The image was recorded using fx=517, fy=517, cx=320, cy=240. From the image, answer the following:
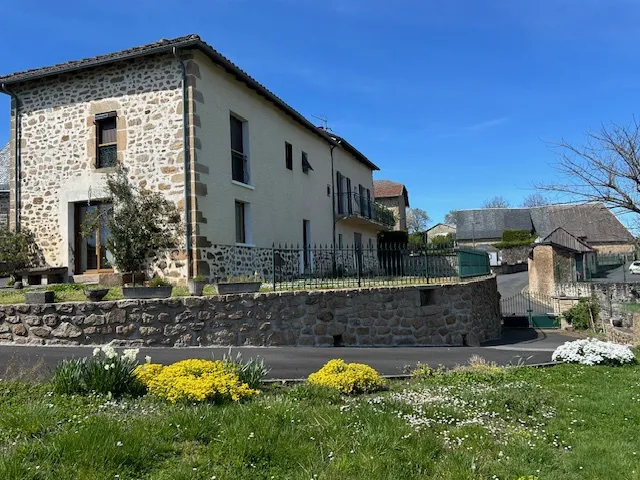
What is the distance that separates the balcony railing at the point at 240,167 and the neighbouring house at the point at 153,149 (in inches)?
1.3

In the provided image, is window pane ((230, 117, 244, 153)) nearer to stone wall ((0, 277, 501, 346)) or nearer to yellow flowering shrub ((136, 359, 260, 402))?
stone wall ((0, 277, 501, 346))

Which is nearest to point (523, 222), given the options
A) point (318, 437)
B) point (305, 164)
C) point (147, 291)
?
point (305, 164)

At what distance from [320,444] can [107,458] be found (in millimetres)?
1540

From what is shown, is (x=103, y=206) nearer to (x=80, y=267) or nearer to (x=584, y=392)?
(x=80, y=267)

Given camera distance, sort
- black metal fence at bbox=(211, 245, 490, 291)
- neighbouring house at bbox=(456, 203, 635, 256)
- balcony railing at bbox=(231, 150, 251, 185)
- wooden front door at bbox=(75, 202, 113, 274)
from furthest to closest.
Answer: neighbouring house at bbox=(456, 203, 635, 256), balcony railing at bbox=(231, 150, 251, 185), wooden front door at bbox=(75, 202, 113, 274), black metal fence at bbox=(211, 245, 490, 291)

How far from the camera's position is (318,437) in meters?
4.18

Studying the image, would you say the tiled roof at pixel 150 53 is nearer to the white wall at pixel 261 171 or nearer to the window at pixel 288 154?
the white wall at pixel 261 171

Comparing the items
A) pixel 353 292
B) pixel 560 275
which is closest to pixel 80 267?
pixel 353 292

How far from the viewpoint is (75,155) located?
14336 mm

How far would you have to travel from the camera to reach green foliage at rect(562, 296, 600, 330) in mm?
21406

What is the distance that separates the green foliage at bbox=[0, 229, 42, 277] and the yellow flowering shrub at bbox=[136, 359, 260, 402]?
10.4 m

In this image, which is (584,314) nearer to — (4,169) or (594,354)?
(594,354)

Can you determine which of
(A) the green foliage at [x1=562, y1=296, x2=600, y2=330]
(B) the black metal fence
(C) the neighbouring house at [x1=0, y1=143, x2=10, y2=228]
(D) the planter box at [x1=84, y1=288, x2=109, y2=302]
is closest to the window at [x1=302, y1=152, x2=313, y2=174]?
(B) the black metal fence

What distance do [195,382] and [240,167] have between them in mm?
11357
